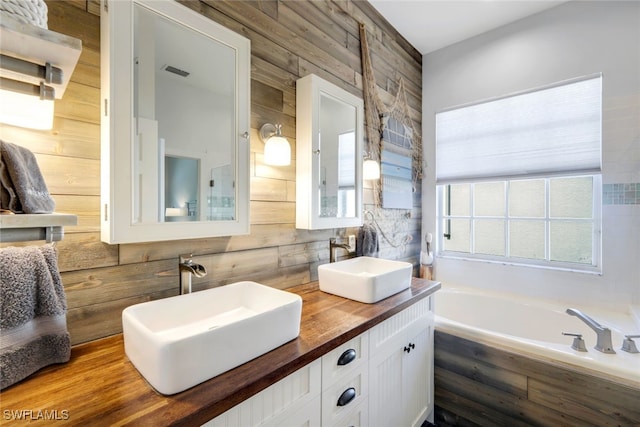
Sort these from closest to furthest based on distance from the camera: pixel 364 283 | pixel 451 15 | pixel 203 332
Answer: pixel 203 332
pixel 364 283
pixel 451 15

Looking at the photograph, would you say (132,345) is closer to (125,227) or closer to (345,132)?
(125,227)

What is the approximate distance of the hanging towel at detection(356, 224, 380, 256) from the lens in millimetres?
1968

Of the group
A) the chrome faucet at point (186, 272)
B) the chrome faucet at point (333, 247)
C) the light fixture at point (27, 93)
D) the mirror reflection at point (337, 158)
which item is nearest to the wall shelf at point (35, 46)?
the light fixture at point (27, 93)

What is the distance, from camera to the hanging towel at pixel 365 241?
197 centimetres

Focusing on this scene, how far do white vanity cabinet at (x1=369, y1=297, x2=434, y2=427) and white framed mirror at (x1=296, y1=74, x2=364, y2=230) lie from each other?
2.04 ft

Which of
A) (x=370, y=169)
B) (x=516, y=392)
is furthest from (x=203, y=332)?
(x=516, y=392)

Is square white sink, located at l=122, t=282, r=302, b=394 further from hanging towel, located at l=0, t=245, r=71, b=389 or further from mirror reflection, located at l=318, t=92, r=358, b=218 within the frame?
mirror reflection, located at l=318, t=92, r=358, b=218

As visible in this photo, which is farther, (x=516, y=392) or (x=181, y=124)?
(x=516, y=392)

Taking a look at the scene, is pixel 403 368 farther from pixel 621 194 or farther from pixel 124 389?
pixel 621 194

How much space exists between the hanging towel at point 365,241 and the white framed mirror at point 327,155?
0.14 metres

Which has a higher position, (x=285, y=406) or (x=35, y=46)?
(x=35, y=46)

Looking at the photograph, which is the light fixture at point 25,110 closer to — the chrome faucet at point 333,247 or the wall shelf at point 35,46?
the wall shelf at point 35,46

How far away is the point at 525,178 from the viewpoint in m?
2.35

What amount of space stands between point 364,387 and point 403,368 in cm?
38
